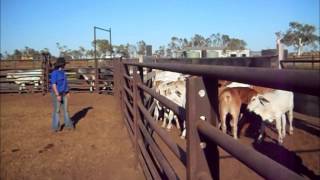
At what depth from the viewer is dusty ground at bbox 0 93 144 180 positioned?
5969 mm

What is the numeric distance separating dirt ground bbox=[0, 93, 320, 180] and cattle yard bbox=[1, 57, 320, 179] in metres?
0.02

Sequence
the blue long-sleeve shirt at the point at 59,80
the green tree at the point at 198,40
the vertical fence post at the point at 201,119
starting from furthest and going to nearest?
the green tree at the point at 198,40 < the blue long-sleeve shirt at the point at 59,80 < the vertical fence post at the point at 201,119

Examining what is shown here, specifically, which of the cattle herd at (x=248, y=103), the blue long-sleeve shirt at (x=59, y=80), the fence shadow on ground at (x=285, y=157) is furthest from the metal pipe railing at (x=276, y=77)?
the blue long-sleeve shirt at (x=59, y=80)

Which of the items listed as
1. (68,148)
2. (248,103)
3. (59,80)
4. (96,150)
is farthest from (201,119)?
(59,80)

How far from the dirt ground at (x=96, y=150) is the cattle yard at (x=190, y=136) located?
2 cm

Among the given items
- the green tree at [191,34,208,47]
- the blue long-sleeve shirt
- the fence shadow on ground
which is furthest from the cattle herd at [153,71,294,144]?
the green tree at [191,34,208,47]

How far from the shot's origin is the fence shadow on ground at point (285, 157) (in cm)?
596

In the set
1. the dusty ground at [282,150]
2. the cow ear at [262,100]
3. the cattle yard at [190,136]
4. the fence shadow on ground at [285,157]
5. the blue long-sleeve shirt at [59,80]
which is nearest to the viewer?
the cattle yard at [190,136]

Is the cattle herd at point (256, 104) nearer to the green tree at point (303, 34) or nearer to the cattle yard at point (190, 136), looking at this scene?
the cattle yard at point (190, 136)

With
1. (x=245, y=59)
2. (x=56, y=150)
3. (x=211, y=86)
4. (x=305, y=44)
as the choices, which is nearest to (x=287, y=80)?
(x=211, y=86)

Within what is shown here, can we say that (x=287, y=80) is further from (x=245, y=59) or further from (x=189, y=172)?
(x=245, y=59)

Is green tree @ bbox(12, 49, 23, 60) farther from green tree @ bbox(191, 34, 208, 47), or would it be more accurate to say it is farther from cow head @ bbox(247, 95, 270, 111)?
cow head @ bbox(247, 95, 270, 111)

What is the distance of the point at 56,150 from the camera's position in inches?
292

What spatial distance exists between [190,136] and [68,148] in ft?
19.8
